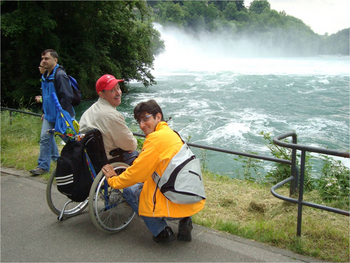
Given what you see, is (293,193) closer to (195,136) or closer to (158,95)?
(195,136)

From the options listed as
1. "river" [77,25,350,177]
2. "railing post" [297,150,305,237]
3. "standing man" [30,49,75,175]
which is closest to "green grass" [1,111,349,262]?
"railing post" [297,150,305,237]

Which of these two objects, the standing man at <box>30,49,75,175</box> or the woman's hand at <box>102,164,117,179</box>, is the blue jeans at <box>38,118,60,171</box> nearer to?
the standing man at <box>30,49,75,175</box>

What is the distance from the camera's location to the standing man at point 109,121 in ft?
11.1

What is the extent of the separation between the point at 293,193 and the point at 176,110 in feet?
43.2

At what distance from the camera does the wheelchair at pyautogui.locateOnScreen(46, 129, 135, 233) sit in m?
3.16

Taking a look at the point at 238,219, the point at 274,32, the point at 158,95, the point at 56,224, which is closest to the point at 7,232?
the point at 56,224

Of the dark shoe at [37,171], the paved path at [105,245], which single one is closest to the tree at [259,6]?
the dark shoe at [37,171]

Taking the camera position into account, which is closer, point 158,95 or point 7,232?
point 7,232

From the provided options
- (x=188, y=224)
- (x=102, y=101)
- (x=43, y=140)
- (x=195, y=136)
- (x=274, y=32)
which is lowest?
(x=195, y=136)

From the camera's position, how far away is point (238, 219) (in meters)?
3.78

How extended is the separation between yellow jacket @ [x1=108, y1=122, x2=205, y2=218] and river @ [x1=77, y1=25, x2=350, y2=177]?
14.6ft

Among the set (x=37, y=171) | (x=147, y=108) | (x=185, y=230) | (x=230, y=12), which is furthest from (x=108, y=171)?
(x=230, y=12)

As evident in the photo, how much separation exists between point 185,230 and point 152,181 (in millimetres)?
566

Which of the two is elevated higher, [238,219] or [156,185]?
[156,185]
